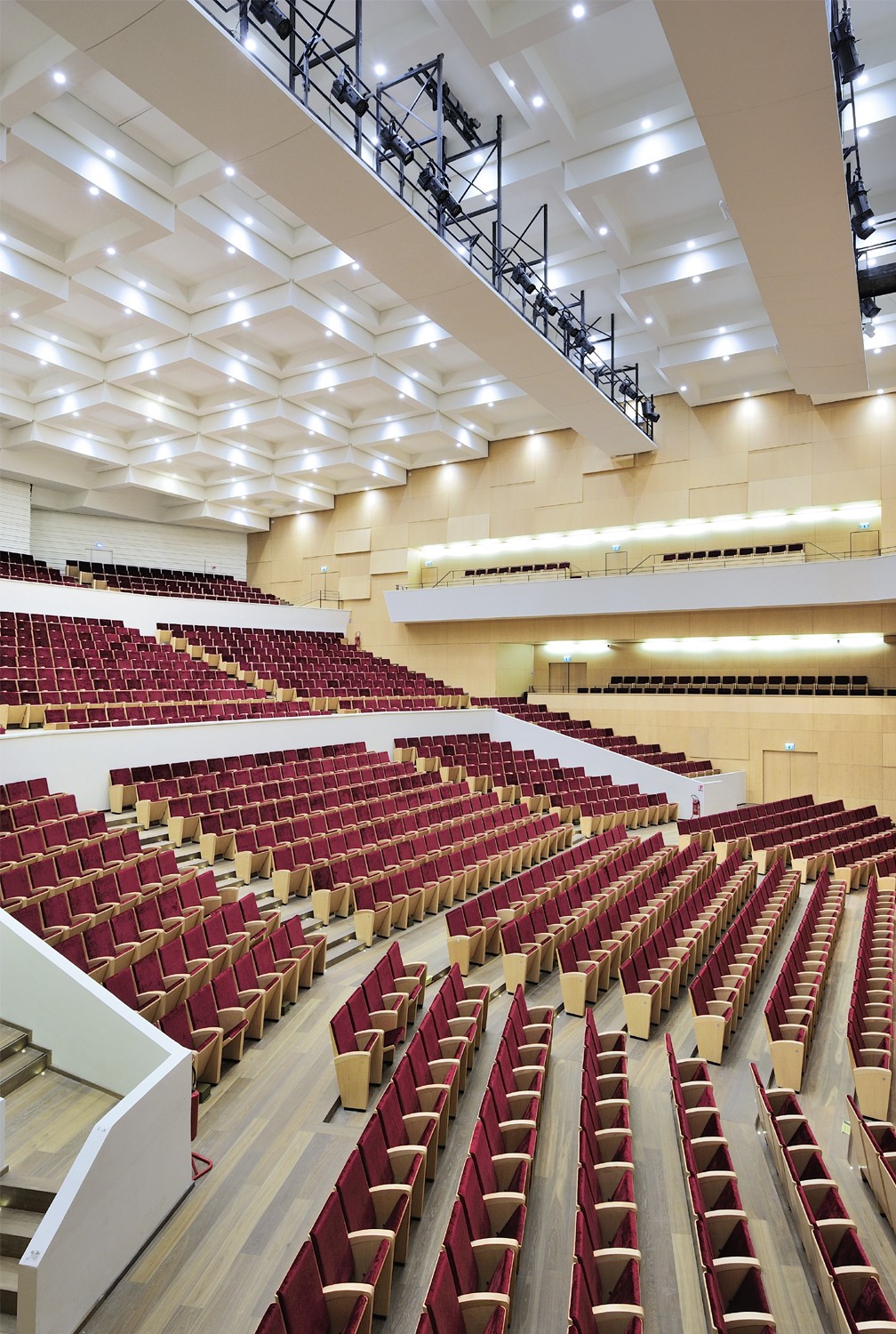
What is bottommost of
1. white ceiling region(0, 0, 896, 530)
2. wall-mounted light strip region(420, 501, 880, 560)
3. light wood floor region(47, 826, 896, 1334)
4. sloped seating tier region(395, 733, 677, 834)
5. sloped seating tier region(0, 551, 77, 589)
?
light wood floor region(47, 826, 896, 1334)

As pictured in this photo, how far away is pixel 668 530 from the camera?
356 inches

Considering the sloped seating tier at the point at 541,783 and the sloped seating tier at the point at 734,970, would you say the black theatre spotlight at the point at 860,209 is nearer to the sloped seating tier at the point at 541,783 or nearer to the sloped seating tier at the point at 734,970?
the sloped seating tier at the point at 734,970

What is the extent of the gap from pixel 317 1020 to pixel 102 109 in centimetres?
465

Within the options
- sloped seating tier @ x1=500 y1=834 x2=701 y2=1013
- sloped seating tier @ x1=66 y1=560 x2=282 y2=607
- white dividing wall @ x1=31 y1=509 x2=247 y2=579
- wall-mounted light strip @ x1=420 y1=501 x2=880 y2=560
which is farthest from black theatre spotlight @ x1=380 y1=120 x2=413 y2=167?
white dividing wall @ x1=31 y1=509 x2=247 y2=579

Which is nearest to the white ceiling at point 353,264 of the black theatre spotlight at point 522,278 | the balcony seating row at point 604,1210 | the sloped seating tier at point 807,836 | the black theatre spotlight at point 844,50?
the black theatre spotlight at point 844,50

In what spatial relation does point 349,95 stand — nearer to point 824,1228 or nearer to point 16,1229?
point 16,1229

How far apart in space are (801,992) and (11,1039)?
2.71 metres

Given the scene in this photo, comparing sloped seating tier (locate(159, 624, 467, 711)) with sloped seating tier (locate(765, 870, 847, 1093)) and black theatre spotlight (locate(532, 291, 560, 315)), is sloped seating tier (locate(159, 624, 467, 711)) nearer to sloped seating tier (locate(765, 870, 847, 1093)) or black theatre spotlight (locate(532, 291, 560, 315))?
black theatre spotlight (locate(532, 291, 560, 315))

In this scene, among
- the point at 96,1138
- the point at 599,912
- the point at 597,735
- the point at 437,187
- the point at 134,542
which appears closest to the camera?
the point at 96,1138

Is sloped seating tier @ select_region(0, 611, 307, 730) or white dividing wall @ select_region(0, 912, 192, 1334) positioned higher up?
sloped seating tier @ select_region(0, 611, 307, 730)

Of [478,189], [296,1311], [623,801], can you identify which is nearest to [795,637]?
[623,801]

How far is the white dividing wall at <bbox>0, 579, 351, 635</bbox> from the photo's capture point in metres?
7.03

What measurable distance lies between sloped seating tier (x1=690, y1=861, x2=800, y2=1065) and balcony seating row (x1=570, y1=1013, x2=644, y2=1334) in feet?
1.54

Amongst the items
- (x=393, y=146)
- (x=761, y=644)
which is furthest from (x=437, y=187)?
(x=761, y=644)
